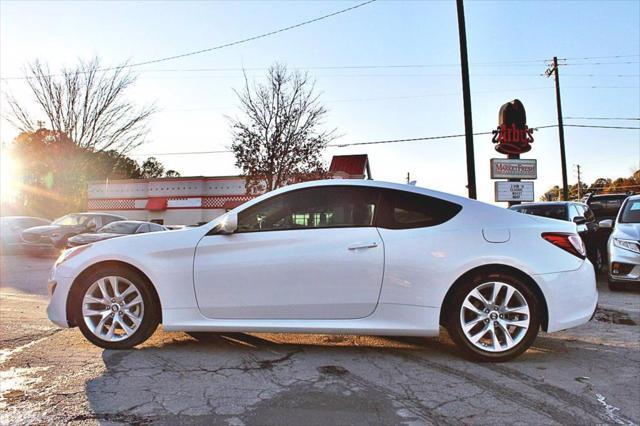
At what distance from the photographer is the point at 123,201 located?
112 ft

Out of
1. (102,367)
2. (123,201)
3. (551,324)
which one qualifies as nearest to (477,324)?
(551,324)

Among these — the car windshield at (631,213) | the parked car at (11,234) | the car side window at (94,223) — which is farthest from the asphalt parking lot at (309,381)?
the parked car at (11,234)

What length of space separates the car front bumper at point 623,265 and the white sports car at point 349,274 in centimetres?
434

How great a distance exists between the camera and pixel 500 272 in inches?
156

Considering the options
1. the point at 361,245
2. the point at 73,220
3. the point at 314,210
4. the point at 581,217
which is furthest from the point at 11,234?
the point at 581,217

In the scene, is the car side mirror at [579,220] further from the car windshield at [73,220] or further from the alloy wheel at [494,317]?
the car windshield at [73,220]

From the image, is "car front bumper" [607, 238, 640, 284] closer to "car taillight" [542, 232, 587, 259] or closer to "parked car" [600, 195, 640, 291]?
"parked car" [600, 195, 640, 291]

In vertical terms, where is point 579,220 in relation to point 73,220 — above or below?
below

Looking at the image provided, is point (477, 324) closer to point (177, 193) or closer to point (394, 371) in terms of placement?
point (394, 371)

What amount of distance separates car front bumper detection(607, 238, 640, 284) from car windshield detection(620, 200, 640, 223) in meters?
0.66

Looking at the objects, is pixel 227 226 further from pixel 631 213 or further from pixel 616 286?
pixel 631 213

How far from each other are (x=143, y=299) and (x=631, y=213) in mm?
8102

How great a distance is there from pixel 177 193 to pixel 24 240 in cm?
1681

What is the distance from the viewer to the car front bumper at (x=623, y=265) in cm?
759
